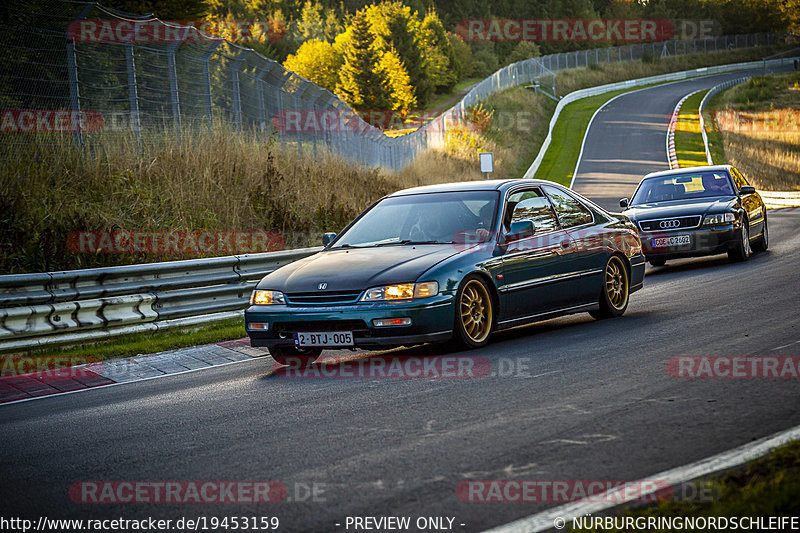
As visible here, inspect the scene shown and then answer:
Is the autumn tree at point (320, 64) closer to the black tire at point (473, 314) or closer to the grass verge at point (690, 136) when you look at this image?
the grass verge at point (690, 136)

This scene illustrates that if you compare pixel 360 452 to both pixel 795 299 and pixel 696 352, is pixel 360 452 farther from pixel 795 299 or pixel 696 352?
pixel 795 299

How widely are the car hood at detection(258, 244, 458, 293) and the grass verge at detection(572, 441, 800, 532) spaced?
4103mm

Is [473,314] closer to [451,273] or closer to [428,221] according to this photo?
[451,273]

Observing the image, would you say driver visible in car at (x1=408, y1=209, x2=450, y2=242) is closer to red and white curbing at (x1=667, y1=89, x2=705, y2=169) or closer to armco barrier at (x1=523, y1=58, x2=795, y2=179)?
red and white curbing at (x1=667, y1=89, x2=705, y2=169)

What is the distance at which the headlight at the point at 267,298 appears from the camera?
26.8 ft

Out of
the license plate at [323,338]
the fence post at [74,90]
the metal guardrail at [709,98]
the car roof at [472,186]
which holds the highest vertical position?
the metal guardrail at [709,98]

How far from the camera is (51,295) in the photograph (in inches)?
396

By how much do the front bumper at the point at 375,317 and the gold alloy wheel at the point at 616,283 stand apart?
286cm

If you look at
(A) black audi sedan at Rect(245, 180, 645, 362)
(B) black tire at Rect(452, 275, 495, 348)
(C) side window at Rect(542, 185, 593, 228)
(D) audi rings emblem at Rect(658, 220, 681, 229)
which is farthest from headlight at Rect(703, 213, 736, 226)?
(B) black tire at Rect(452, 275, 495, 348)

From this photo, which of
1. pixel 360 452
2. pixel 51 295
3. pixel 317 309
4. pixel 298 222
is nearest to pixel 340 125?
pixel 298 222

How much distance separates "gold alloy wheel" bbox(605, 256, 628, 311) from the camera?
1021 centimetres

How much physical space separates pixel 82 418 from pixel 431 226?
12.5 feet

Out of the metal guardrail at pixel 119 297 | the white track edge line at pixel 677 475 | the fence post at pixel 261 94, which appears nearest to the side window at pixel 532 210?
the metal guardrail at pixel 119 297

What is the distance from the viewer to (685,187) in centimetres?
1628
